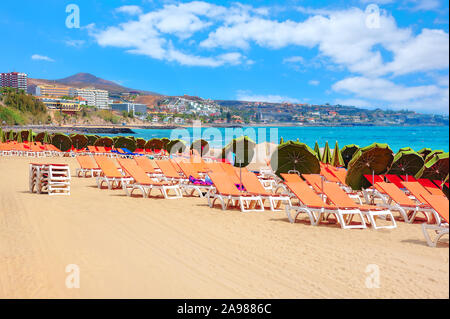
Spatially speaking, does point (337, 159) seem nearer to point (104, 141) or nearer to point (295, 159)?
point (295, 159)

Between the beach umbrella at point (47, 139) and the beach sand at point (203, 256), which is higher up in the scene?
the beach umbrella at point (47, 139)

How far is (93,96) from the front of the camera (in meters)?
178

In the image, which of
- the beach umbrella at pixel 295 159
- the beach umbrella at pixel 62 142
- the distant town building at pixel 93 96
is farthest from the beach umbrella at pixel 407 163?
the distant town building at pixel 93 96

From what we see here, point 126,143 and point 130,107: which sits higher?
point 130,107

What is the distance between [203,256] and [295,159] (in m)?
6.11

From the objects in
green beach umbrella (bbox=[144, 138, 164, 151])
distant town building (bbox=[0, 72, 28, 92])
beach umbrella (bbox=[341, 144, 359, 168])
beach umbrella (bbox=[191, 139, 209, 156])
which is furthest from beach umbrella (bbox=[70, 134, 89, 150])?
distant town building (bbox=[0, 72, 28, 92])

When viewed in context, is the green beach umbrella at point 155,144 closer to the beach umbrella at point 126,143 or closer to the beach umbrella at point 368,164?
the beach umbrella at point 126,143

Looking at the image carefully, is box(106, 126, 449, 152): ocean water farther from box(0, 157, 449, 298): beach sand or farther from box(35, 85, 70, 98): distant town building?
box(35, 85, 70, 98): distant town building

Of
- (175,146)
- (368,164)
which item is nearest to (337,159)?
(368,164)

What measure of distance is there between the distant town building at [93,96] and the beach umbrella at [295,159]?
564 feet

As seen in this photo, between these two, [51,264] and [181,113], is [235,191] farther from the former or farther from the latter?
[181,113]

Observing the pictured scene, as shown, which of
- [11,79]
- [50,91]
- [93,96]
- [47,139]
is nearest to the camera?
[47,139]

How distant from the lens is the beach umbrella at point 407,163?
9312 mm
